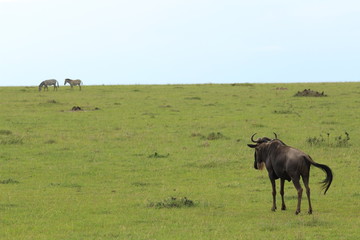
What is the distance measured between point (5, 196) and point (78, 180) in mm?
2910

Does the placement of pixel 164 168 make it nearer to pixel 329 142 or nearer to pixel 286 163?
pixel 286 163

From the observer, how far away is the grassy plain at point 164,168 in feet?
36.9

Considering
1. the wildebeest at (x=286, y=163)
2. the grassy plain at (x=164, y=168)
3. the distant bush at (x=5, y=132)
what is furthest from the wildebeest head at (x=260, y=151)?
the distant bush at (x=5, y=132)

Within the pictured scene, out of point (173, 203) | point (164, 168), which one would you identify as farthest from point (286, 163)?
point (164, 168)

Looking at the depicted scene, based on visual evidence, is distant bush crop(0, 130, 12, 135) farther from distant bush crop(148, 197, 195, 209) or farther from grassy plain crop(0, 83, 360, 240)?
distant bush crop(148, 197, 195, 209)

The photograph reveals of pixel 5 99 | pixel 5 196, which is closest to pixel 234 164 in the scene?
pixel 5 196

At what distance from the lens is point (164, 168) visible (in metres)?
18.9

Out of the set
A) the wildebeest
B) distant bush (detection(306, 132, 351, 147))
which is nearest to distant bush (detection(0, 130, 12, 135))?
distant bush (detection(306, 132, 351, 147))

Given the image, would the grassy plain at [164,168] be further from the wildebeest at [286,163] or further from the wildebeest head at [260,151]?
the wildebeest head at [260,151]

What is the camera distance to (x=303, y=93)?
137 feet

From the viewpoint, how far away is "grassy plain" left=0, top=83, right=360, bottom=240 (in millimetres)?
11258

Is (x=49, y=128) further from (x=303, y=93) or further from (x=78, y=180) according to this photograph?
(x=303, y=93)

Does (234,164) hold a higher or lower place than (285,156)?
lower

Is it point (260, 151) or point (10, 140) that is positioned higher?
point (260, 151)
